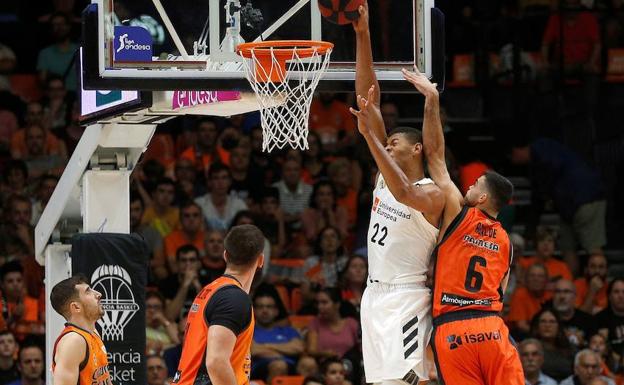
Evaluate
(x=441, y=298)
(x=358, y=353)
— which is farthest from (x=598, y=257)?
(x=441, y=298)

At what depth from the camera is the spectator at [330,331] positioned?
12.4 metres

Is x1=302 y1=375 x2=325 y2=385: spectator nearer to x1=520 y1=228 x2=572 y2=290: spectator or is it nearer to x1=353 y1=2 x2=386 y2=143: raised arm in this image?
x1=520 y1=228 x2=572 y2=290: spectator

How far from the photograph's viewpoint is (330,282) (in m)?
13.2

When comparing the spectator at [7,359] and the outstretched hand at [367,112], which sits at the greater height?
the outstretched hand at [367,112]

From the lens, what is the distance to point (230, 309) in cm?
721

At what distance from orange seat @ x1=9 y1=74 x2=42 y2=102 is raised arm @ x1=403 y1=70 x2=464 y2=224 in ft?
26.1

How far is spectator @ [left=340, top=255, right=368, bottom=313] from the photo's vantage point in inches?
508

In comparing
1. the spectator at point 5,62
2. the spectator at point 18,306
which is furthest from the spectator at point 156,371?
the spectator at point 5,62

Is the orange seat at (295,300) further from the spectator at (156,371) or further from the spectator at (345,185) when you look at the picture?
the spectator at (156,371)

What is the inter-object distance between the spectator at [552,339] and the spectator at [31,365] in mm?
4496

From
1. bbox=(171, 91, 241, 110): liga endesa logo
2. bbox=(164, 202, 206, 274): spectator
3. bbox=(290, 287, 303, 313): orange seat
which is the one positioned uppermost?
bbox=(171, 91, 241, 110): liga endesa logo

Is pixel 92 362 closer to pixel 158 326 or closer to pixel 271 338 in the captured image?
pixel 158 326

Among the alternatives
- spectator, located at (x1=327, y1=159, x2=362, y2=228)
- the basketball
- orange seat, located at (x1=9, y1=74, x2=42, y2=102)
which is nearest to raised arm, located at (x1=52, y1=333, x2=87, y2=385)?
the basketball

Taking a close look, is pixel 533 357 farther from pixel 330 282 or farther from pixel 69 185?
pixel 69 185
